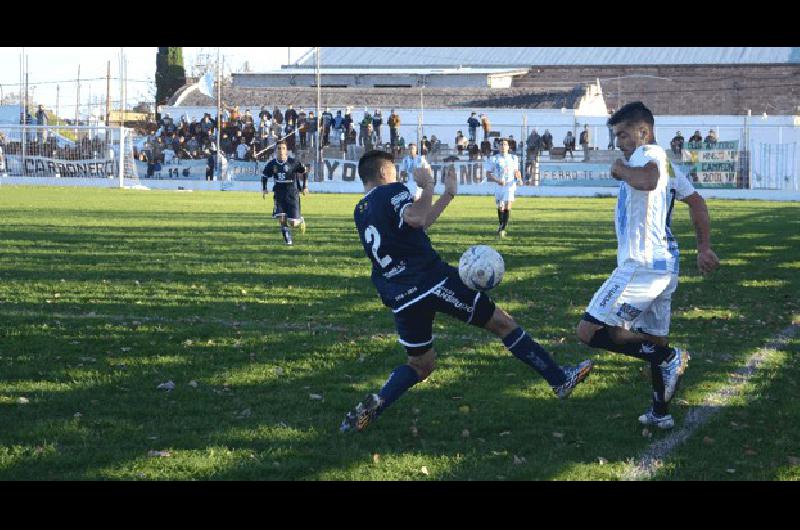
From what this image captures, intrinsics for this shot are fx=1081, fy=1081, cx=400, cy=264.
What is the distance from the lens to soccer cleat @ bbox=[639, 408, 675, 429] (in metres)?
6.73

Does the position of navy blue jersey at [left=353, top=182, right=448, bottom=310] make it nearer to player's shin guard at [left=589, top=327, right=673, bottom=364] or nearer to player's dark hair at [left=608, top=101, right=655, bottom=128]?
player's shin guard at [left=589, top=327, right=673, bottom=364]

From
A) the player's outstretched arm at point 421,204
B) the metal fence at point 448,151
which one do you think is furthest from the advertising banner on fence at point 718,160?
the player's outstretched arm at point 421,204

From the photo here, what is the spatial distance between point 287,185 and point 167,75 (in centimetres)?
6308

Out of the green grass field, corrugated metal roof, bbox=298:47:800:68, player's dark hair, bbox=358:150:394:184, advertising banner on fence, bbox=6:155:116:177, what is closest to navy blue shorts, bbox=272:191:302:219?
the green grass field

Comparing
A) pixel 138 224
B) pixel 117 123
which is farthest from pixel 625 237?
pixel 117 123

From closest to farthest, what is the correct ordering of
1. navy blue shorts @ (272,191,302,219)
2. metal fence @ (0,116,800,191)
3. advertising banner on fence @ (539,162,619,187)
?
navy blue shorts @ (272,191,302,219), metal fence @ (0,116,800,191), advertising banner on fence @ (539,162,619,187)

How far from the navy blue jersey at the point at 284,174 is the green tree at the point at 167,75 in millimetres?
61881

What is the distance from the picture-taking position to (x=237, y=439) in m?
6.37

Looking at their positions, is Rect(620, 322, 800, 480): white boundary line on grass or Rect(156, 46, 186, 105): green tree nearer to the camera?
Rect(620, 322, 800, 480): white boundary line on grass

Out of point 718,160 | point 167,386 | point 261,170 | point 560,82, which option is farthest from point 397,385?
point 560,82

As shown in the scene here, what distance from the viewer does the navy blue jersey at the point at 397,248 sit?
6.68 meters

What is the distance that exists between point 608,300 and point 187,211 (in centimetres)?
2369

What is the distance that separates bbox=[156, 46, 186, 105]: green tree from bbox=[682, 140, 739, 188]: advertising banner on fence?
48.2m
